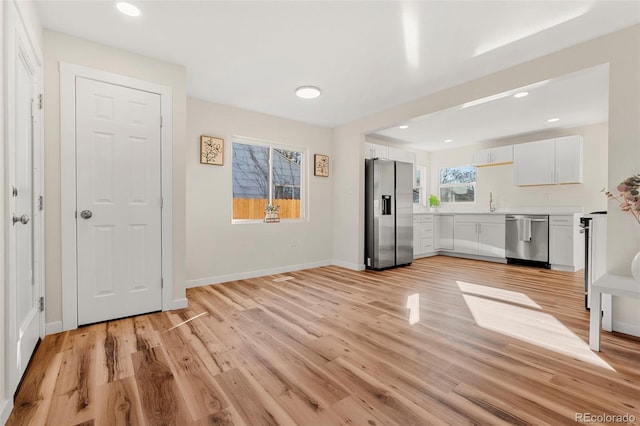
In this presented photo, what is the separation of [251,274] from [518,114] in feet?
15.2

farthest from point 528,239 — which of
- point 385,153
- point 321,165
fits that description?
point 321,165

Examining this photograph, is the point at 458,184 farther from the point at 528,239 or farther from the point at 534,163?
the point at 528,239

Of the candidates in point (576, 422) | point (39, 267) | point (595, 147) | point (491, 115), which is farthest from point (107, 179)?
point (595, 147)

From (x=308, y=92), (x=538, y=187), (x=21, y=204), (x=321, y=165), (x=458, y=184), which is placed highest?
(x=308, y=92)

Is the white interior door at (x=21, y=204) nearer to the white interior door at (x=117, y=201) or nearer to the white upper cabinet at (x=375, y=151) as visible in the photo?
the white interior door at (x=117, y=201)

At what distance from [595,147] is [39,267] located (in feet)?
24.3

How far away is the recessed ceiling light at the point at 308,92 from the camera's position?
352 cm

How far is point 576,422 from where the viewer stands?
134cm

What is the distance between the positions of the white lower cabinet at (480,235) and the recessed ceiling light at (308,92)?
13.5ft

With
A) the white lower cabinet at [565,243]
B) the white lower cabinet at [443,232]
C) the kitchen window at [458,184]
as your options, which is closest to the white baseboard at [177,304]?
the white lower cabinet at [443,232]

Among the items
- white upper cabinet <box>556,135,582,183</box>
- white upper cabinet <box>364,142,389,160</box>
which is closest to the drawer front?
white upper cabinet <box>556,135,582,183</box>

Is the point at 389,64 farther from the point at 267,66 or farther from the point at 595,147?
the point at 595,147

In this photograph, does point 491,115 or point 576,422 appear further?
point 491,115

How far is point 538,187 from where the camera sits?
5.55 meters
